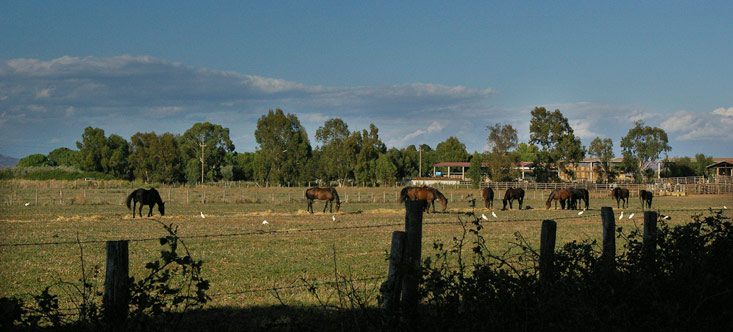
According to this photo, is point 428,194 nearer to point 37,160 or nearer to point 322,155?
point 322,155

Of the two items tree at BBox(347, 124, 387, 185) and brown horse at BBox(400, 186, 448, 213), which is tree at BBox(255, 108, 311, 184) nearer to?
tree at BBox(347, 124, 387, 185)

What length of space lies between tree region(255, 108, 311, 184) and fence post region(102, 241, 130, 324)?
80.6 metres

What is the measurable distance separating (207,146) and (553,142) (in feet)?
181

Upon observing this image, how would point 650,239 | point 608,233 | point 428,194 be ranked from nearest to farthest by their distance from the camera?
point 650,239
point 608,233
point 428,194

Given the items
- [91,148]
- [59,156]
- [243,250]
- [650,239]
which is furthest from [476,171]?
[59,156]

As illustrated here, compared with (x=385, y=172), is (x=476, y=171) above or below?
above

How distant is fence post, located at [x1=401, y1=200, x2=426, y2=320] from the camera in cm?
446

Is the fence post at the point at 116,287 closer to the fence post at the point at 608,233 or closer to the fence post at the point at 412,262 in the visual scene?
the fence post at the point at 412,262

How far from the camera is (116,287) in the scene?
13.2 feet

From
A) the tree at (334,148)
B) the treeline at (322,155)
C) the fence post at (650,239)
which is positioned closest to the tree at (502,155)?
the treeline at (322,155)

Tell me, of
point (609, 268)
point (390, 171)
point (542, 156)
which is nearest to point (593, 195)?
point (542, 156)

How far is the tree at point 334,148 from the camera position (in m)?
87.8

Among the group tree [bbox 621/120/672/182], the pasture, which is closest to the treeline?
tree [bbox 621/120/672/182]

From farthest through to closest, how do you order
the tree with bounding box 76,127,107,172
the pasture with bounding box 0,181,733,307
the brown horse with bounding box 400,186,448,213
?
the tree with bounding box 76,127,107,172, the brown horse with bounding box 400,186,448,213, the pasture with bounding box 0,181,733,307
